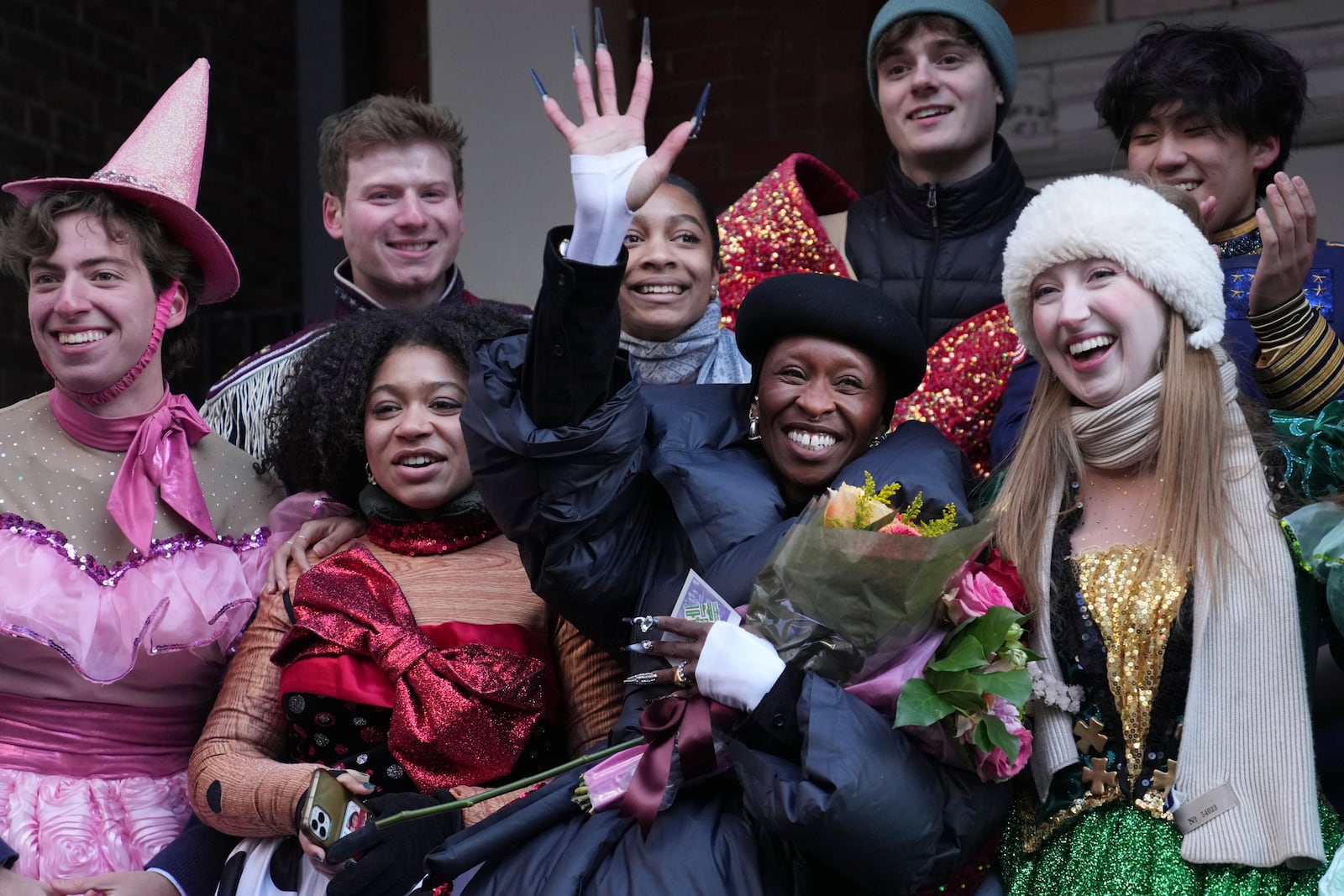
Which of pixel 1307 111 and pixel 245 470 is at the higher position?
pixel 1307 111

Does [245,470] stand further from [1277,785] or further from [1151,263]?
[1277,785]

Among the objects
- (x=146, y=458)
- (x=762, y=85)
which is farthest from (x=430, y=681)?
(x=762, y=85)

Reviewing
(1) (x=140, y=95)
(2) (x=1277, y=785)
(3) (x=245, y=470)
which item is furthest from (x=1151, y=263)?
(1) (x=140, y=95)

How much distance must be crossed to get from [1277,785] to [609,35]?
4082mm

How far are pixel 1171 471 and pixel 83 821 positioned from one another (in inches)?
87.7

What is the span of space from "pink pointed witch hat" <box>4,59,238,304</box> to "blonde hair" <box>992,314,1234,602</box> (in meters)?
1.90

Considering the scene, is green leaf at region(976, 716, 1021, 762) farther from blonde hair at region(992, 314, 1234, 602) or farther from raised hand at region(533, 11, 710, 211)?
raised hand at region(533, 11, 710, 211)

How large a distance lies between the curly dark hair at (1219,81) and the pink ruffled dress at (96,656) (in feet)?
7.09

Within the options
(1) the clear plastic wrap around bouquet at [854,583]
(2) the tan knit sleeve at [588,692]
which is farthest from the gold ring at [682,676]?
(2) the tan knit sleeve at [588,692]

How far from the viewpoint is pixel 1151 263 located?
10.9ft

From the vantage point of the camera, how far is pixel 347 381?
395 cm

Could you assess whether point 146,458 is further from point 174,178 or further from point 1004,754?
point 1004,754

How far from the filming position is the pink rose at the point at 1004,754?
10.0 feet

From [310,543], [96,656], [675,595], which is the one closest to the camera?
[675,595]
